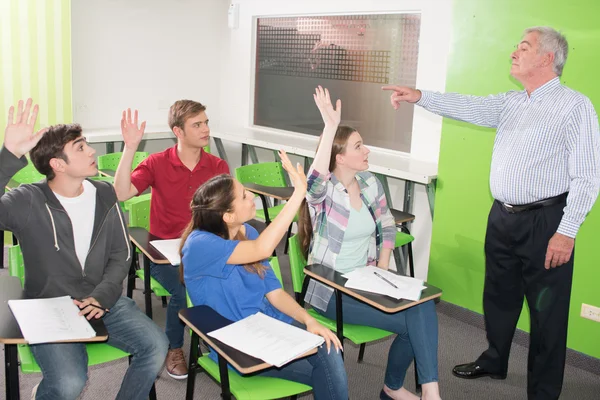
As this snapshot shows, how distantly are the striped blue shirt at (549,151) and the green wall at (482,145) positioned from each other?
1.86ft

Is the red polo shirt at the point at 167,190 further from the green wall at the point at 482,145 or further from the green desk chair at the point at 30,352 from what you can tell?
the green wall at the point at 482,145

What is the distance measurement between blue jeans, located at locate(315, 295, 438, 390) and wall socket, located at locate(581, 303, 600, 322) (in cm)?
126

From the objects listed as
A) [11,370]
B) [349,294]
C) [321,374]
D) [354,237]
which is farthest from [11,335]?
[354,237]

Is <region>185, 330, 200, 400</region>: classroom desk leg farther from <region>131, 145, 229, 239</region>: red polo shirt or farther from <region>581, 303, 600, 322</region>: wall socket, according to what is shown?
<region>581, 303, 600, 322</region>: wall socket

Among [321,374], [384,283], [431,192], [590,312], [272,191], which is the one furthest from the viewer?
[272,191]

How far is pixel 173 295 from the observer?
2855mm

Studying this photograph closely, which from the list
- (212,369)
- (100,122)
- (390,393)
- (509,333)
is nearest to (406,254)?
(509,333)

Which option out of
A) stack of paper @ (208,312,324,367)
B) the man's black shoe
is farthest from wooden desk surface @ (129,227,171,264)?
the man's black shoe

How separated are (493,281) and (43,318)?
A: 6.73 feet

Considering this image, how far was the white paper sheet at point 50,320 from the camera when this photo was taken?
72.2 inches

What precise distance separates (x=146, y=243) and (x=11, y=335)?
1010 millimetres

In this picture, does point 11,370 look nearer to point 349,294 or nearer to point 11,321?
point 11,321

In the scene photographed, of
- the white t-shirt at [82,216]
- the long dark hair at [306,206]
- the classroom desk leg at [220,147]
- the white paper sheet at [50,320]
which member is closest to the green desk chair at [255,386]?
the white paper sheet at [50,320]

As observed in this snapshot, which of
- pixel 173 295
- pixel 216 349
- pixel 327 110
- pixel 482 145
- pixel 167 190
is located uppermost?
pixel 327 110
